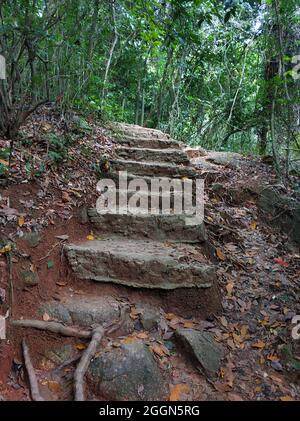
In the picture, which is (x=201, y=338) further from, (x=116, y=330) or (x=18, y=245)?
(x=18, y=245)

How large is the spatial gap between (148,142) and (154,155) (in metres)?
0.66

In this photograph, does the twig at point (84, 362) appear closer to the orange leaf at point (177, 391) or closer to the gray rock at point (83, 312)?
the gray rock at point (83, 312)

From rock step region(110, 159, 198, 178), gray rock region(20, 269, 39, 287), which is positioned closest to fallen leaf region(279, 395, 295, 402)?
gray rock region(20, 269, 39, 287)

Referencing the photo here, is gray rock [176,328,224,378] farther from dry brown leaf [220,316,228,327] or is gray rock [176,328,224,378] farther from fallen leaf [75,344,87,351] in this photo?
fallen leaf [75,344,87,351]

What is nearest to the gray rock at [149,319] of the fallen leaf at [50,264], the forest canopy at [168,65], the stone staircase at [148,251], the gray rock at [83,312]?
the gray rock at [83,312]

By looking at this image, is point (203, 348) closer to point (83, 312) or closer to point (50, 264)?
point (83, 312)

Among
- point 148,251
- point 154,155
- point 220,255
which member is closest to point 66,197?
point 148,251

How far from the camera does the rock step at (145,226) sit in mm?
3525

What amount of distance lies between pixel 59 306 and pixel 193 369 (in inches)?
44.9

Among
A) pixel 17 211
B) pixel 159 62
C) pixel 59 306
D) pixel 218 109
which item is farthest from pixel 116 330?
pixel 159 62

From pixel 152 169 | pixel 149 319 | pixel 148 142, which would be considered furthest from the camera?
pixel 148 142

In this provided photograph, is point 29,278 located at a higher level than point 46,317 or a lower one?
higher

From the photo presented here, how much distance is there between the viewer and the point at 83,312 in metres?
2.56

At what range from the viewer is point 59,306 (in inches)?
101
